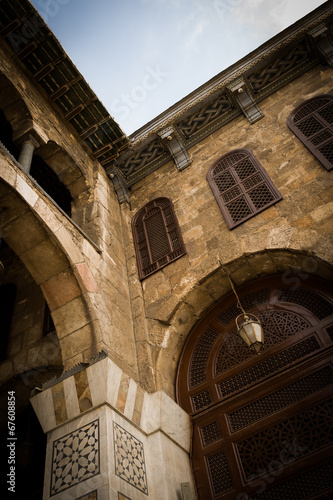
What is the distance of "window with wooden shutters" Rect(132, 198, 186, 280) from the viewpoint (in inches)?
243

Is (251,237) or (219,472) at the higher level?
(251,237)

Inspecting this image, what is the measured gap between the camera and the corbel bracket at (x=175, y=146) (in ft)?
24.1

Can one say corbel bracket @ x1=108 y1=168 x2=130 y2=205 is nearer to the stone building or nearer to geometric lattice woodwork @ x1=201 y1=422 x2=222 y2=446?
the stone building

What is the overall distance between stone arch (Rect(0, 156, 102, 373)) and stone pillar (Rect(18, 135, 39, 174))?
71cm

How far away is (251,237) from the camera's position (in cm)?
539

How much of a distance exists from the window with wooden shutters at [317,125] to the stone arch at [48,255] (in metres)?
3.58

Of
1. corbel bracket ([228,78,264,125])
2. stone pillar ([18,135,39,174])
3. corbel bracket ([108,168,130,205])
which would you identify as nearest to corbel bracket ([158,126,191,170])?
corbel bracket ([108,168,130,205])

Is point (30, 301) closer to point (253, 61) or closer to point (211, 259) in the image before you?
point (211, 259)

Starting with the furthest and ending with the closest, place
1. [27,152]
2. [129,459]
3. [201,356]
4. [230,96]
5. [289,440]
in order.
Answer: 1. [230,96]
2. [27,152]
3. [201,356]
4. [289,440]
5. [129,459]

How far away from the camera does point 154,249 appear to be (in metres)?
6.49

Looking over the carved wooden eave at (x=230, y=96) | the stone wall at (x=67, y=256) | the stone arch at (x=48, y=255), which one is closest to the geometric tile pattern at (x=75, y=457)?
the stone wall at (x=67, y=256)

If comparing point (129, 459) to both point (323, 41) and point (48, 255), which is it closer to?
point (48, 255)

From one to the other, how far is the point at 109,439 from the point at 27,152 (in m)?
4.14

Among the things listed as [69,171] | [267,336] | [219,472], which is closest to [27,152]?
[69,171]
